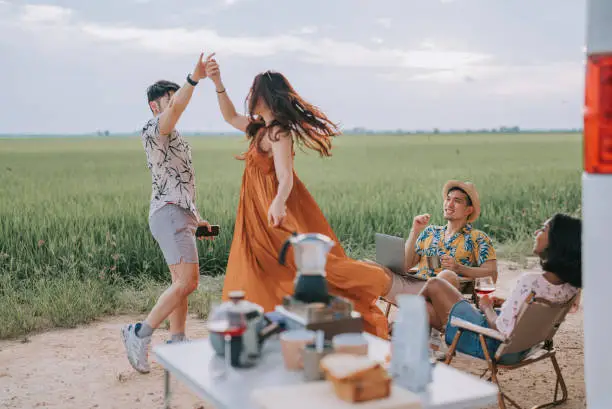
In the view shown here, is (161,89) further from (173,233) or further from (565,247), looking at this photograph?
(565,247)

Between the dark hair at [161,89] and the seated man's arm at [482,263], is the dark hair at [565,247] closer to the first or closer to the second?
the seated man's arm at [482,263]

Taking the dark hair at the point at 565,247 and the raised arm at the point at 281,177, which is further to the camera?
the raised arm at the point at 281,177

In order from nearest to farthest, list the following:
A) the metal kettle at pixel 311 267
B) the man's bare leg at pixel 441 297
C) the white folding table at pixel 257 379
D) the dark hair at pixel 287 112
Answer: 1. the white folding table at pixel 257 379
2. the metal kettle at pixel 311 267
3. the man's bare leg at pixel 441 297
4. the dark hair at pixel 287 112

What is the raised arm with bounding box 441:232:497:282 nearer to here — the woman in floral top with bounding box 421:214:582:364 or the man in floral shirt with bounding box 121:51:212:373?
the woman in floral top with bounding box 421:214:582:364

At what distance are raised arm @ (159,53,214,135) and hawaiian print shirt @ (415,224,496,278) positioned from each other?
169 centimetres

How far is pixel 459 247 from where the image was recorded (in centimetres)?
482

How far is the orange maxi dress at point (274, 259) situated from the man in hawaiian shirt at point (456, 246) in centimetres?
50

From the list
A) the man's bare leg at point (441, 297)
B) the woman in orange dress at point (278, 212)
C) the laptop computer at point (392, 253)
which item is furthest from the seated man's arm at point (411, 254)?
the man's bare leg at point (441, 297)

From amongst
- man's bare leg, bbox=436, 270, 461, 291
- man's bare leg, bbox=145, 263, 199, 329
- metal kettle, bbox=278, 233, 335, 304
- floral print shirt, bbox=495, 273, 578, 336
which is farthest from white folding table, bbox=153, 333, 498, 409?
man's bare leg, bbox=436, 270, 461, 291

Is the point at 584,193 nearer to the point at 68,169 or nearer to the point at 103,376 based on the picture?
the point at 103,376

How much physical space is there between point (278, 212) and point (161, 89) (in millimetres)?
1033

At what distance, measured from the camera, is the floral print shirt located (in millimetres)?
3602

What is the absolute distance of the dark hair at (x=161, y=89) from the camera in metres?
4.59

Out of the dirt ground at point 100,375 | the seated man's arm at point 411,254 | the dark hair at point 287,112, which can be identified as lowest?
the dirt ground at point 100,375
